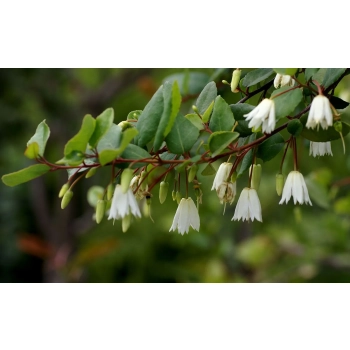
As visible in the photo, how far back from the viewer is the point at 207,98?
0.99m

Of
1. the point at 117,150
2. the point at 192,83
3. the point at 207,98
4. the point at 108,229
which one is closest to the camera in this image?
the point at 117,150

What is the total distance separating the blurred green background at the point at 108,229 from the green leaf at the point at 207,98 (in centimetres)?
201

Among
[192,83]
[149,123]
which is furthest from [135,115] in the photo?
[192,83]

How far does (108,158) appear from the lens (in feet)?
2.56

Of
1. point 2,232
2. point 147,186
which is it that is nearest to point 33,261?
point 2,232

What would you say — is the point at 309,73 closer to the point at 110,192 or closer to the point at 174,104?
the point at 174,104

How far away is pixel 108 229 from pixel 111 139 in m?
4.84

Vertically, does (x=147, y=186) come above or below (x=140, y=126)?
below

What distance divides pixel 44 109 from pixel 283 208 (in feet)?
7.92

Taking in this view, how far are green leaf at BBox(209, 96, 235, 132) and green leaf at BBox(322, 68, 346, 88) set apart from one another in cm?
19

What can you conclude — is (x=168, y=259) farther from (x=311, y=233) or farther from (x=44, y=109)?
(x=311, y=233)

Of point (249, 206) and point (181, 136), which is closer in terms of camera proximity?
point (181, 136)

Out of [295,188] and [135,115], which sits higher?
[135,115]

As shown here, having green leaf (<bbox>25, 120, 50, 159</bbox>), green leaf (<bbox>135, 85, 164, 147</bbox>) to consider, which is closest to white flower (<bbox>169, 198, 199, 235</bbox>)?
green leaf (<bbox>135, 85, 164, 147</bbox>)
